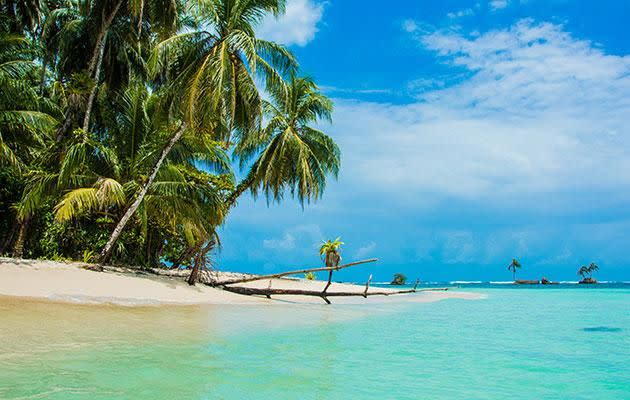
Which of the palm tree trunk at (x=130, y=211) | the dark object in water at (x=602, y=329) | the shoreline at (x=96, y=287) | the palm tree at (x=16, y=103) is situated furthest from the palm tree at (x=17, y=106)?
the dark object in water at (x=602, y=329)

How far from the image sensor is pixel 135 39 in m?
17.9

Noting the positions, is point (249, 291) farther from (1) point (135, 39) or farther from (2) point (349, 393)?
(2) point (349, 393)


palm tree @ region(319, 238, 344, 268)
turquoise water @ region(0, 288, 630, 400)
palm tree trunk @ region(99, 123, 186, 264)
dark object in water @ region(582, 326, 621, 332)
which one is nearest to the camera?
turquoise water @ region(0, 288, 630, 400)

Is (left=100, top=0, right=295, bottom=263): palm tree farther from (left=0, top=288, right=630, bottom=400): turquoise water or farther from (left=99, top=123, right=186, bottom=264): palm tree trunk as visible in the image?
(left=0, top=288, right=630, bottom=400): turquoise water

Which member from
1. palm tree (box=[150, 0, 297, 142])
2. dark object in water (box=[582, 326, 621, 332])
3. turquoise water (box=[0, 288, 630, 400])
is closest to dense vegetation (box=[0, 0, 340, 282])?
palm tree (box=[150, 0, 297, 142])

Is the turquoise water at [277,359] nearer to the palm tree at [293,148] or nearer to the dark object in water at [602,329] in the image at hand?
the dark object in water at [602,329]

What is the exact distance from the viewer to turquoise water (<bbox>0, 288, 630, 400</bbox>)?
456 centimetres

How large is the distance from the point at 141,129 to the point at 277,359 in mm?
11697

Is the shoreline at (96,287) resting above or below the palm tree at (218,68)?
below

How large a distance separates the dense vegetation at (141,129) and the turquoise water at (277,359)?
542 centimetres

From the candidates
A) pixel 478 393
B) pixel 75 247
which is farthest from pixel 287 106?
pixel 478 393

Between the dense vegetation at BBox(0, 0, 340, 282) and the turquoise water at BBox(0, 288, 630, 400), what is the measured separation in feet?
17.8

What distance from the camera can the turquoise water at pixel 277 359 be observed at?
15.0ft

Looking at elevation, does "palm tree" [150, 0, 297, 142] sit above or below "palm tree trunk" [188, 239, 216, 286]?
above
